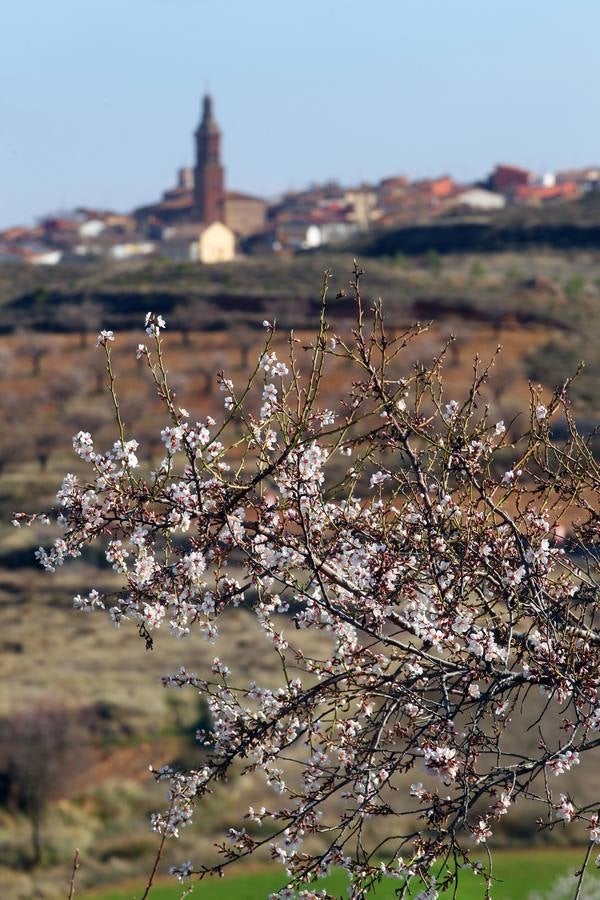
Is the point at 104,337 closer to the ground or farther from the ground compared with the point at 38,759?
closer to the ground

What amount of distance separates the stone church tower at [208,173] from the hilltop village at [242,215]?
3.3 inches

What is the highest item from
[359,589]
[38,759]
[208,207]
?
[208,207]

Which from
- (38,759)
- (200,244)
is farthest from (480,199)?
(38,759)

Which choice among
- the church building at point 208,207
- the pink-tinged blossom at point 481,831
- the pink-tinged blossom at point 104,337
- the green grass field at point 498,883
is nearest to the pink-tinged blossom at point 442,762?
the pink-tinged blossom at point 481,831

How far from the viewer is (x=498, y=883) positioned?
21.7 m

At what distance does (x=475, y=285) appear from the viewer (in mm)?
62812

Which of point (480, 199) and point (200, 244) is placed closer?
point (200, 244)

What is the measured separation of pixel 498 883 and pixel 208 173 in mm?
108294

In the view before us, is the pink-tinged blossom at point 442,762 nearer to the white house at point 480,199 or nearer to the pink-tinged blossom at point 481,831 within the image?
the pink-tinged blossom at point 481,831

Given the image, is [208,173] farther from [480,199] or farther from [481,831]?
[481,831]

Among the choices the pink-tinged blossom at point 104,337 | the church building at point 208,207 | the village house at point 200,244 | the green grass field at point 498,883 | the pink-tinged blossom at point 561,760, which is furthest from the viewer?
the church building at point 208,207

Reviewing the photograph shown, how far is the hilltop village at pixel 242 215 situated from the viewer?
10262 cm

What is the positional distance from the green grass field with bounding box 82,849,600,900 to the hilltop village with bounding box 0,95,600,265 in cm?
7539

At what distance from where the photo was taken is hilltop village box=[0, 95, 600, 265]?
102625 millimetres
